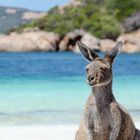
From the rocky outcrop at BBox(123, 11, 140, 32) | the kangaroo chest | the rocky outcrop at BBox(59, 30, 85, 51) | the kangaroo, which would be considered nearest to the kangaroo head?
the kangaroo

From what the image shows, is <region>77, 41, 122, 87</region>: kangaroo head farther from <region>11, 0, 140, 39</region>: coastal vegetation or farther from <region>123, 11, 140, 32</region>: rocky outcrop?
<region>123, 11, 140, 32</region>: rocky outcrop

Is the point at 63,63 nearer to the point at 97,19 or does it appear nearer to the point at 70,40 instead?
the point at 70,40

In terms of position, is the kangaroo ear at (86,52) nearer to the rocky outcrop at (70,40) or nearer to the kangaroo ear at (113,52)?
the kangaroo ear at (113,52)

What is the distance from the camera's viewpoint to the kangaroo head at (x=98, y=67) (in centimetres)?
436

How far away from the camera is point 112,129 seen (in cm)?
455

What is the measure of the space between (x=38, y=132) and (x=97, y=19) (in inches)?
2692

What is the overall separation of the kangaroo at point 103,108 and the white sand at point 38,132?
11.9ft

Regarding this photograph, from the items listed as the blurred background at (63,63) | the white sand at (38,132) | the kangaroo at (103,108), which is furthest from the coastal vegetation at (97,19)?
the kangaroo at (103,108)

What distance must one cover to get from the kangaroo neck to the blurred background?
5.76 meters

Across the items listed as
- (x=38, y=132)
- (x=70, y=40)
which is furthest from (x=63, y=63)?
(x=38, y=132)

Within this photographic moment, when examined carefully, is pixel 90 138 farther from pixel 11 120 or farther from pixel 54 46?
pixel 54 46

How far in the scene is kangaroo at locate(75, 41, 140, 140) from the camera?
4441 mm

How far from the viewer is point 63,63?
40156mm

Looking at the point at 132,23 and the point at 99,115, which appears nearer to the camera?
the point at 99,115
